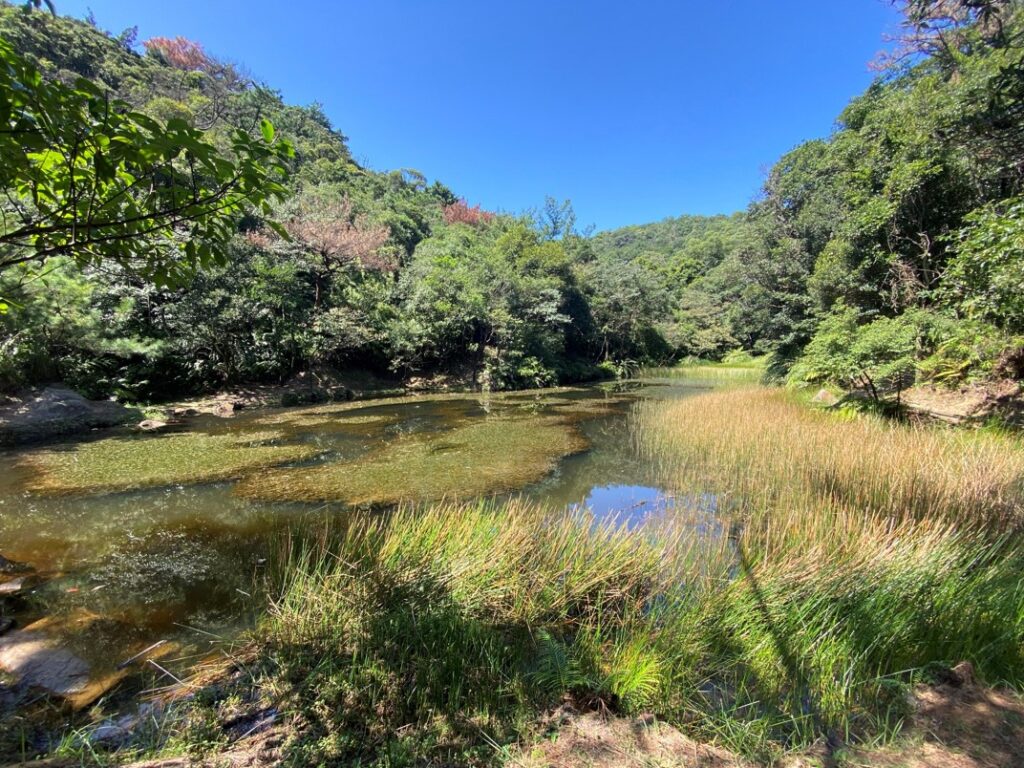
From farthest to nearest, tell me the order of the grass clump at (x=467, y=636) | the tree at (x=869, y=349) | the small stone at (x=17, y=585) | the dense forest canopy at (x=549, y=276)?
the tree at (x=869, y=349) → the dense forest canopy at (x=549, y=276) → the small stone at (x=17, y=585) → the grass clump at (x=467, y=636)

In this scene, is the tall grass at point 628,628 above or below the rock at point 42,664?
above

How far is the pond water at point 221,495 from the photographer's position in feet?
11.5

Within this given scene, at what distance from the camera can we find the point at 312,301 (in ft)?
63.9

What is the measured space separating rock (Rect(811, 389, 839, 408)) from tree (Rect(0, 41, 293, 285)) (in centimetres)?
1330

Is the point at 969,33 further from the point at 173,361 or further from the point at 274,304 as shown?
the point at 173,361

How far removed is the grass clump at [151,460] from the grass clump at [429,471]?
1.05 metres

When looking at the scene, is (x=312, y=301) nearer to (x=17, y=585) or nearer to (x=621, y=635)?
(x=17, y=585)

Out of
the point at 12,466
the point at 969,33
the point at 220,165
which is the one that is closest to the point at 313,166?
the point at 12,466

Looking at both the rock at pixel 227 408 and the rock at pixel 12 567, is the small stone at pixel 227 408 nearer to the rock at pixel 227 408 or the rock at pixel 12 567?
the rock at pixel 227 408

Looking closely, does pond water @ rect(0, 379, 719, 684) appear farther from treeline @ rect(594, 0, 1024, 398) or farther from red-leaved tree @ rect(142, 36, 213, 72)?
red-leaved tree @ rect(142, 36, 213, 72)

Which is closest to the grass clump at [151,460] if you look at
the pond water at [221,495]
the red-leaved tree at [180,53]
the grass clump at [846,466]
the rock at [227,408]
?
the pond water at [221,495]

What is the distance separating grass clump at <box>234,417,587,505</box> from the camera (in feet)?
21.0

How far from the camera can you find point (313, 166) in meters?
37.3

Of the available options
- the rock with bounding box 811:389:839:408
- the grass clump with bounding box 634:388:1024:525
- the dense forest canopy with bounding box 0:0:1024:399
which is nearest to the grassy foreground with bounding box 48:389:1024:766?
the grass clump with bounding box 634:388:1024:525
